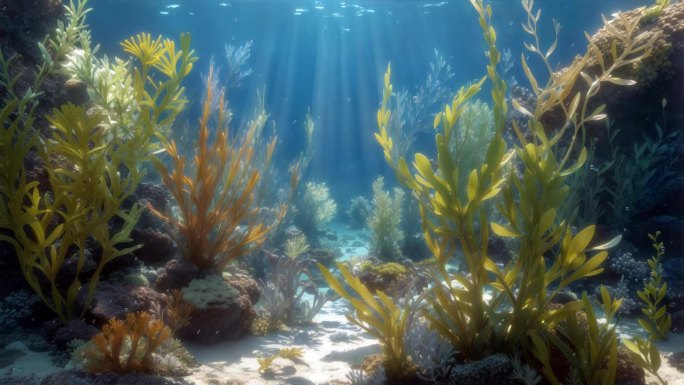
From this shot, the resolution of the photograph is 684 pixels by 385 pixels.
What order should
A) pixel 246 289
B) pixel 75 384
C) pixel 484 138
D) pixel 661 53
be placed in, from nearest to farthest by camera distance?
pixel 75 384 → pixel 246 289 → pixel 661 53 → pixel 484 138

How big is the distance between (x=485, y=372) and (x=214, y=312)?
2832mm

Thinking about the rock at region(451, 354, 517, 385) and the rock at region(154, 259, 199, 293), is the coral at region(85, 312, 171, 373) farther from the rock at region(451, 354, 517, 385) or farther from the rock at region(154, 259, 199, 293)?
the rock at region(451, 354, 517, 385)

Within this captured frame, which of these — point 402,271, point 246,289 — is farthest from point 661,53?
point 246,289

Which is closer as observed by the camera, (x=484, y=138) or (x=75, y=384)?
(x=75, y=384)

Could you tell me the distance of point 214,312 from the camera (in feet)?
15.7

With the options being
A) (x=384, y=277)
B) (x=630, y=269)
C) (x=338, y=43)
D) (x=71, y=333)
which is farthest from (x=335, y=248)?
(x=338, y=43)

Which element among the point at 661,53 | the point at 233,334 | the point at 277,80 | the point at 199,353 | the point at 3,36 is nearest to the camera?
the point at 199,353

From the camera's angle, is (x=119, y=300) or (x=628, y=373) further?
(x=119, y=300)

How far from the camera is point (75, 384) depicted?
3.00 meters

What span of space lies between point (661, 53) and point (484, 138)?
3434 mm

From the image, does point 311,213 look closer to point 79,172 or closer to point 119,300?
point 119,300

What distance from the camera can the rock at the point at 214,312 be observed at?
475 centimetres

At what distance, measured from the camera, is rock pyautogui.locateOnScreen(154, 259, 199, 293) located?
5234mm

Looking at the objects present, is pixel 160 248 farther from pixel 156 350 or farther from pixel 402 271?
pixel 402 271
